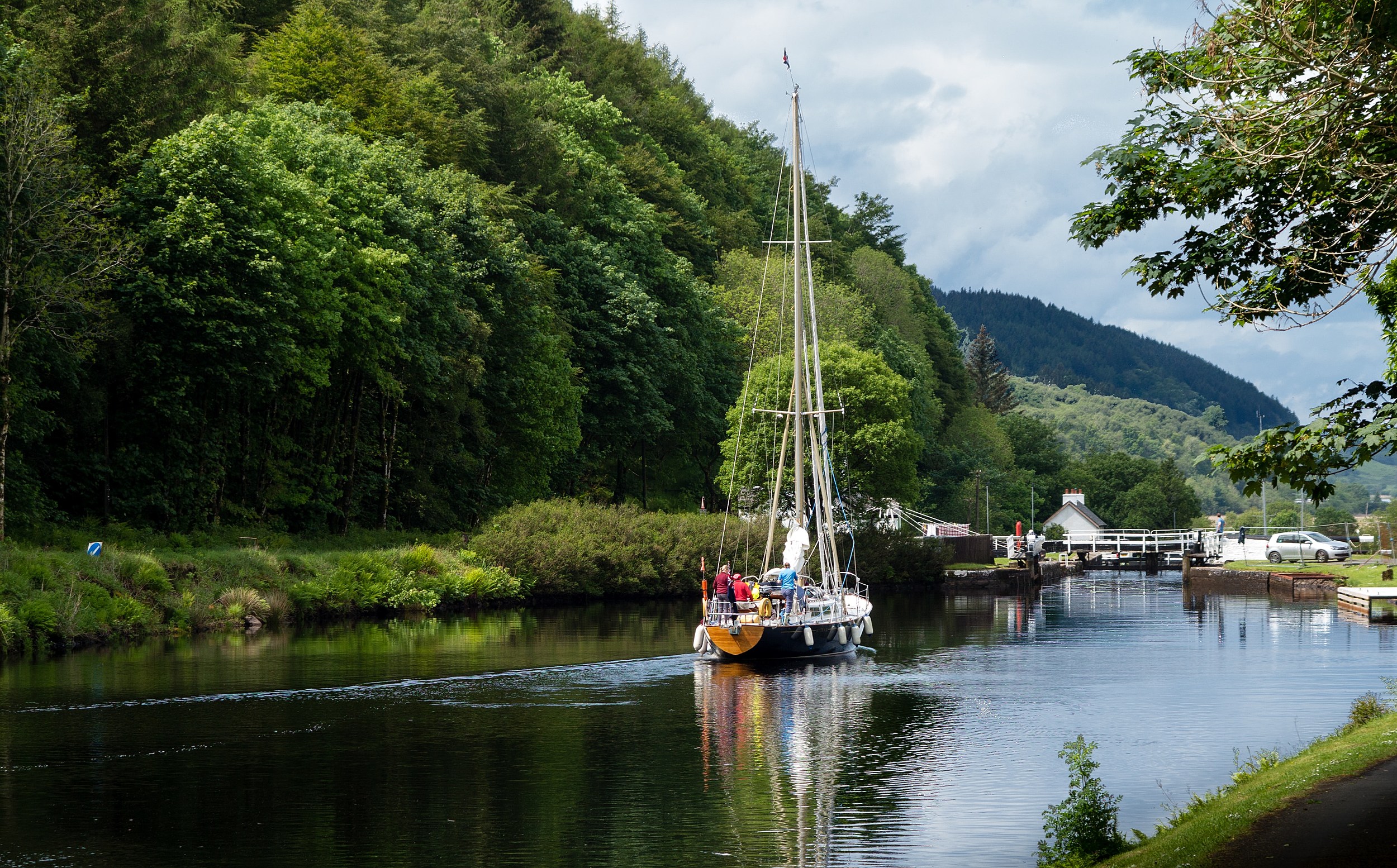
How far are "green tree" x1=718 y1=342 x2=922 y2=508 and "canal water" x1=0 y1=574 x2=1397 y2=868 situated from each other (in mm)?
33863

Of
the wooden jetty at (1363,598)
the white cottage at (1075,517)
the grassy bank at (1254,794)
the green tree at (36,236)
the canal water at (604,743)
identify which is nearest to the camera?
the grassy bank at (1254,794)

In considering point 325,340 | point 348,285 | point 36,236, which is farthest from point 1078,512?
point 36,236

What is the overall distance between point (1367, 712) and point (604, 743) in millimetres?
13416

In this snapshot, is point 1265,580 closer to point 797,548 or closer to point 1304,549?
point 1304,549

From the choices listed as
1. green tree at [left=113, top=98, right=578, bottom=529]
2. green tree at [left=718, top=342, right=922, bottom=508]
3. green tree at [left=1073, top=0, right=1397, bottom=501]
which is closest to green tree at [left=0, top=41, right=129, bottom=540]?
green tree at [left=113, top=98, right=578, bottom=529]

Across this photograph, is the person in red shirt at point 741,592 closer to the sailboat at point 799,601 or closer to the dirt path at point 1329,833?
the sailboat at point 799,601

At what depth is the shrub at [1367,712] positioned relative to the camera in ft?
78.9

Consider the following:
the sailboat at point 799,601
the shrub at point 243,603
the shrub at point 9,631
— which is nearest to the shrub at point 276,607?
the shrub at point 243,603

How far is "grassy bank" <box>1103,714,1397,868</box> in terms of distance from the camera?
557 inches

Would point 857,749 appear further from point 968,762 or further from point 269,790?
point 269,790

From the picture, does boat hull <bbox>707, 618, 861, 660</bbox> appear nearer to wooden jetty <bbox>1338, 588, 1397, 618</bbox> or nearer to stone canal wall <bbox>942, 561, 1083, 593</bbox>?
wooden jetty <bbox>1338, 588, 1397, 618</bbox>

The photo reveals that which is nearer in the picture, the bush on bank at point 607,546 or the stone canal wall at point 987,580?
the bush on bank at point 607,546

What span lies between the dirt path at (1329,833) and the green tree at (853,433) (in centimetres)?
6333

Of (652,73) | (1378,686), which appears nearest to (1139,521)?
(652,73)
